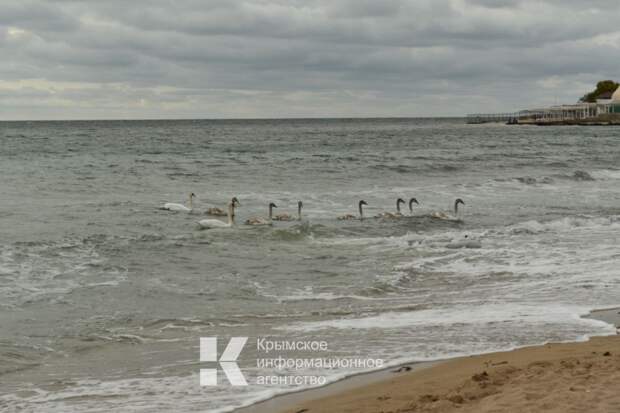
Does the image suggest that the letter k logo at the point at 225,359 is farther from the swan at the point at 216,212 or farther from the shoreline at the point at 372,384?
the swan at the point at 216,212

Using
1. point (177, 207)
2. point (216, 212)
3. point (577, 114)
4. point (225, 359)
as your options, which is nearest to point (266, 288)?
point (225, 359)

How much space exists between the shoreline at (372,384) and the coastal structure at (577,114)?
122109 millimetres

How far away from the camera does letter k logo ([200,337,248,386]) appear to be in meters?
8.91

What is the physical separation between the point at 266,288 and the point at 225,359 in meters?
4.52

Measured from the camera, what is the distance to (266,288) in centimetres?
1430

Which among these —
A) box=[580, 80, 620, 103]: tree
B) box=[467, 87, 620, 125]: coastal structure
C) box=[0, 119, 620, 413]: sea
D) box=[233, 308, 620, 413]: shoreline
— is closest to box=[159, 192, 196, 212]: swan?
box=[0, 119, 620, 413]: sea

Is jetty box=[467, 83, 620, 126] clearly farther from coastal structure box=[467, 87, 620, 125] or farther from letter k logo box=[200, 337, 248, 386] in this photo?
letter k logo box=[200, 337, 248, 386]

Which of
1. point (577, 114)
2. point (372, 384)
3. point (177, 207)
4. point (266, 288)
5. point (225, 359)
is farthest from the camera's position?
point (577, 114)

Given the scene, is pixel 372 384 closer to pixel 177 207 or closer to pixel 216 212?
pixel 216 212

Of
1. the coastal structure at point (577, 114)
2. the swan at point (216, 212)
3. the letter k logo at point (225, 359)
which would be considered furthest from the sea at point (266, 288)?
the coastal structure at point (577, 114)

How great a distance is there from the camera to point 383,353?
978 centimetres

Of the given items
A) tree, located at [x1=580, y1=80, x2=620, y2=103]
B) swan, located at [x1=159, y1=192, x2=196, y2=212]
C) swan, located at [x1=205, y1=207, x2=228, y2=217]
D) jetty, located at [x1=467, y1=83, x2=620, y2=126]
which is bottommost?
swan, located at [x1=205, y1=207, x2=228, y2=217]

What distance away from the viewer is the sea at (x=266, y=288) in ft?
30.7

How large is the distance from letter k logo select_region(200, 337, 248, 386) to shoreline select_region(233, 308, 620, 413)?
0.81 m
